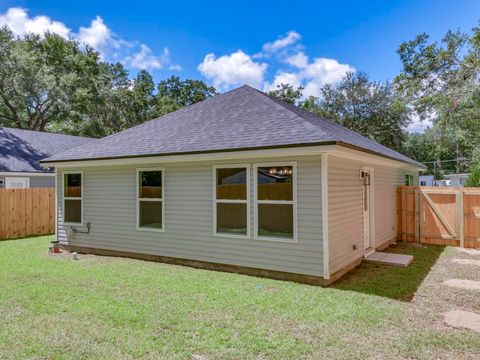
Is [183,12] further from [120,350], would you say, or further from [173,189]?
[120,350]

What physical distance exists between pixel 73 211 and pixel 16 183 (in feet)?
24.9

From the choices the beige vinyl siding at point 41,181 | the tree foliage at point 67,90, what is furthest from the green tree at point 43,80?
the beige vinyl siding at point 41,181

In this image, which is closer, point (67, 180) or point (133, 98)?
point (67, 180)

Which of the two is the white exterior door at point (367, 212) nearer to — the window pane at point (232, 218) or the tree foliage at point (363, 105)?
the window pane at point (232, 218)

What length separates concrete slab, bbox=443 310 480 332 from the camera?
13.4 ft

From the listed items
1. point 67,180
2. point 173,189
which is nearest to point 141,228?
point 173,189

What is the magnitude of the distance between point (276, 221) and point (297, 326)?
2433 millimetres

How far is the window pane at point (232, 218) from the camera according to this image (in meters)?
6.58

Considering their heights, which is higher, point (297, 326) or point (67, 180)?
point (67, 180)

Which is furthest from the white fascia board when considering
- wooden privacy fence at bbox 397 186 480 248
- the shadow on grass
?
wooden privacy fence at bbox 397 186 480 248

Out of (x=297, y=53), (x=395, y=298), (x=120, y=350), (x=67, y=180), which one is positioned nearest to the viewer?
(x=120, y=350)

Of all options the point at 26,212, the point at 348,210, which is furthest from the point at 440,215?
the point at 26,212

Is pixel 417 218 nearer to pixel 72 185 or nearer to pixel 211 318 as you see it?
pixel 211 318

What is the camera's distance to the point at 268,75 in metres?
32.5
